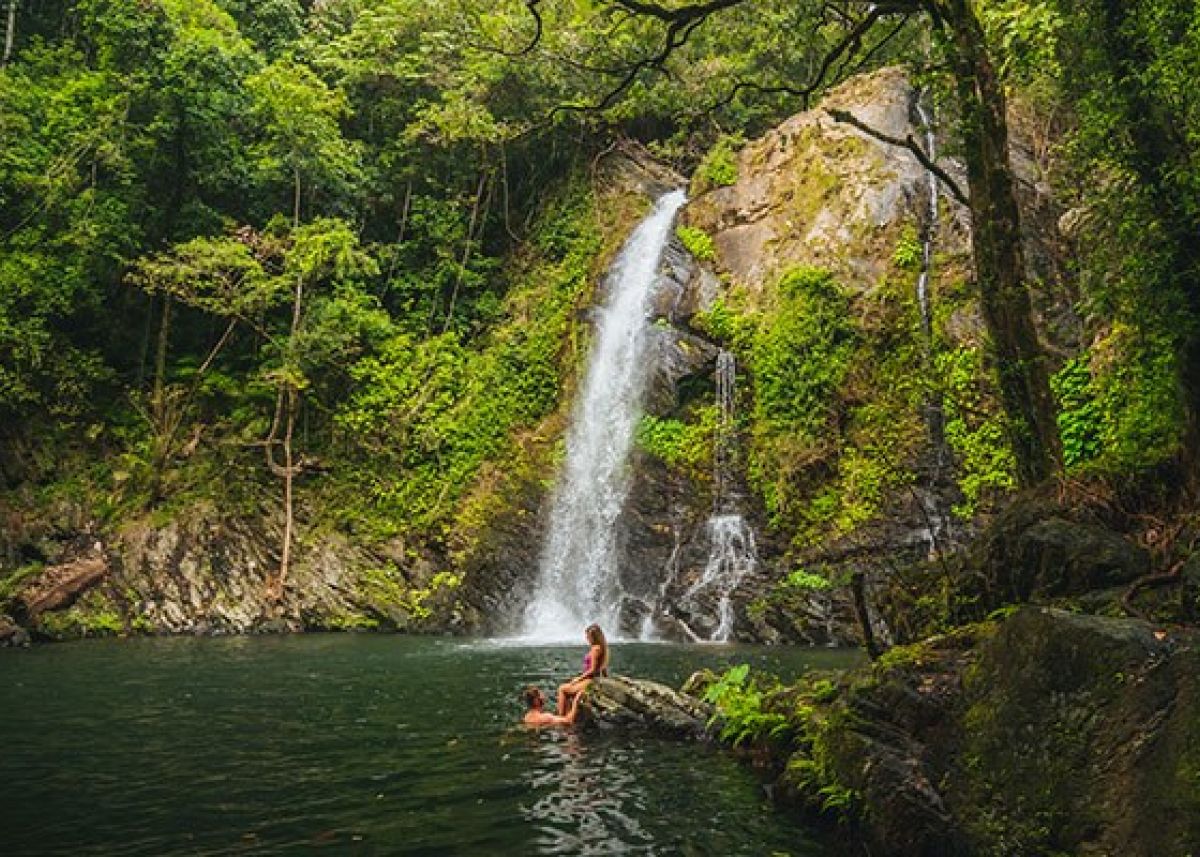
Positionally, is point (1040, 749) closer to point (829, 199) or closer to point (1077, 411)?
point (1077, 411)

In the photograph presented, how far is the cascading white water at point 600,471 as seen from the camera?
18.7 metres

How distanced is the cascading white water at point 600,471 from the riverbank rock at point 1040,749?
1227cm

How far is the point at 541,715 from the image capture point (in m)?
8.97

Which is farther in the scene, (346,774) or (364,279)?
(364,279)

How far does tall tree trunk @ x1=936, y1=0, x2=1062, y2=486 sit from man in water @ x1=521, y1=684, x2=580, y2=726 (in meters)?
5.23

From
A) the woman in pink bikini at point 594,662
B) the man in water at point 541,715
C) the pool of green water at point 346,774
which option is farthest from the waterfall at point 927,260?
the man in water at point 541,715

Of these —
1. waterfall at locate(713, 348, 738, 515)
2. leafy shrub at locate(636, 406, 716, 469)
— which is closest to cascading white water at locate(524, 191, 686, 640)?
leafy shrub at locate(636, 406, 716, 469)

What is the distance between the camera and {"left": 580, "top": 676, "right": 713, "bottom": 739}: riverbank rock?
850cm

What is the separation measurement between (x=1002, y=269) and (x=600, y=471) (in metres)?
13.4

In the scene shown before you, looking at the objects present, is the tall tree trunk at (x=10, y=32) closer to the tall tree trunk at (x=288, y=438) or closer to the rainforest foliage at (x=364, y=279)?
the rainforest foliage at (x=364, y=279)

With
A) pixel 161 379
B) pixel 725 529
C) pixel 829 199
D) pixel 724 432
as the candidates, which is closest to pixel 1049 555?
pixel 725 529

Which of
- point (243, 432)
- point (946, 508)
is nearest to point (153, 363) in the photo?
point (243, 432)

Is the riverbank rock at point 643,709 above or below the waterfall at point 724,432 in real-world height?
below

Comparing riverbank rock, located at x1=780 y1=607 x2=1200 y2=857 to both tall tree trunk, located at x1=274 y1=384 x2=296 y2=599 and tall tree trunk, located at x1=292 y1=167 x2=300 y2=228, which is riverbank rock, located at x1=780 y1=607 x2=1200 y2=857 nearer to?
tall tree trunk, located at x1=274 y1=384 x2=296 y2=599
